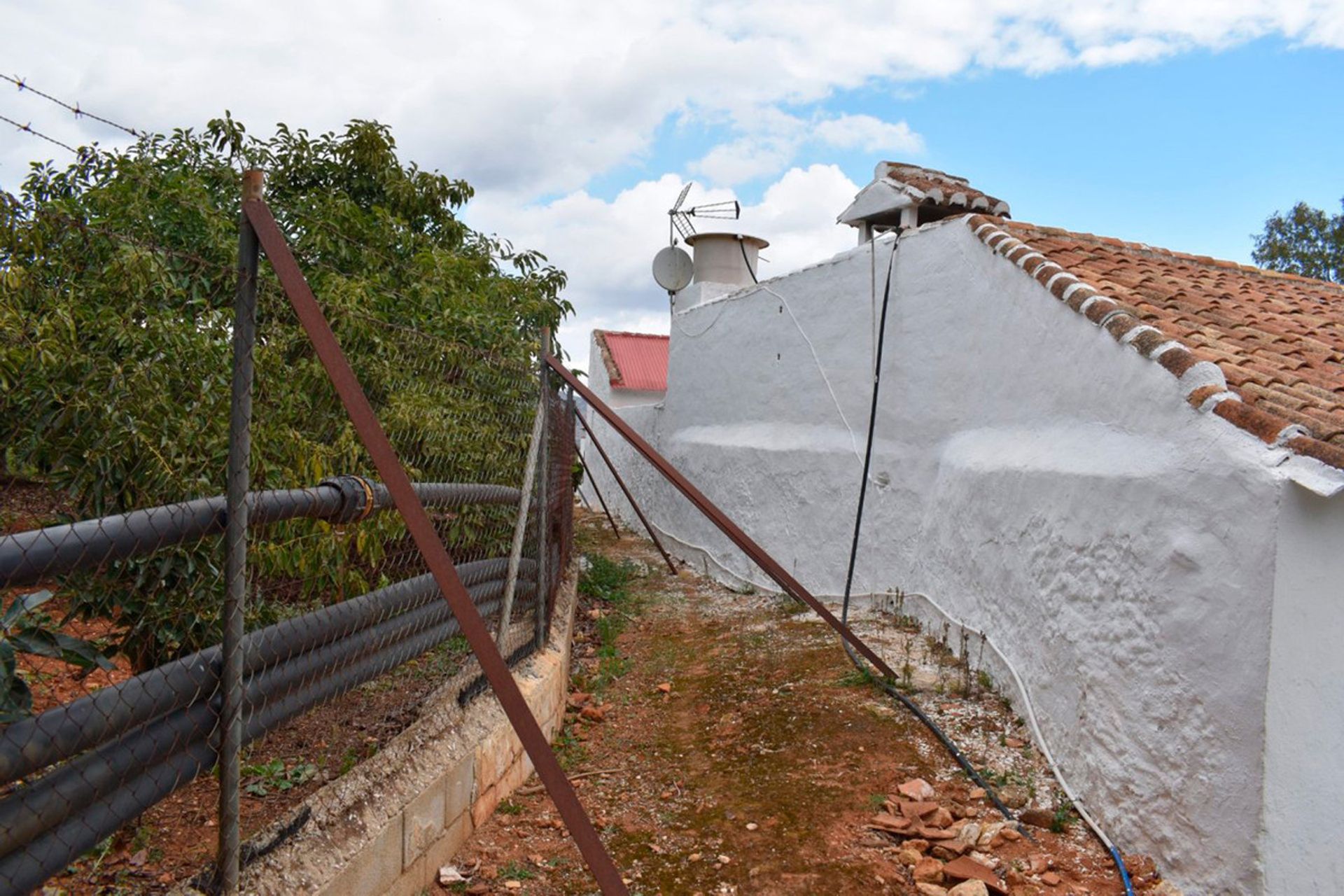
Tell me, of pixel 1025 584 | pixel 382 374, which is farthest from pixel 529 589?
pixel 1025 584

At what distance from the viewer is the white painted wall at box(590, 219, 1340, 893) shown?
371 cm

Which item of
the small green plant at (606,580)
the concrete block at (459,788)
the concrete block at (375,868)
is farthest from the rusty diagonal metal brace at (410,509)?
the small green plant at (606,580)

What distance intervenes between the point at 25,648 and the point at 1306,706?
4036mm

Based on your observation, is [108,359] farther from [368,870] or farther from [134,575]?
[368,870]

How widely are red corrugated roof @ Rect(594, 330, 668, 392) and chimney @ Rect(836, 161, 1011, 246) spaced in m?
11.0

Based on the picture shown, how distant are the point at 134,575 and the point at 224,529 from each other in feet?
3.59

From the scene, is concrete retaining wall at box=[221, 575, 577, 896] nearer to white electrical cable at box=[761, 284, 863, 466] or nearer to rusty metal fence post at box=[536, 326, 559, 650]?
rusty metal fence post at box=[536, 326, 559, 650]

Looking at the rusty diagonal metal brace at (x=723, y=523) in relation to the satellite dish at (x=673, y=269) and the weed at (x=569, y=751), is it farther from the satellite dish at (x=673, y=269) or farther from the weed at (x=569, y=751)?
the satellite dish at (x=673, y=269)

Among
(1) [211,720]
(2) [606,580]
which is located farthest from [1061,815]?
(2) [606,580]

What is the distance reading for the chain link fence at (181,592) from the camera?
6.49ft

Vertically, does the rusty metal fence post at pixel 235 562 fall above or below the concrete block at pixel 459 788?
above

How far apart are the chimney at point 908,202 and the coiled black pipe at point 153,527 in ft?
20.0

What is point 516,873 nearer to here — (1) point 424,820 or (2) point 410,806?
(1) point 424,820

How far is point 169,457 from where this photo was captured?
10.4 feet
